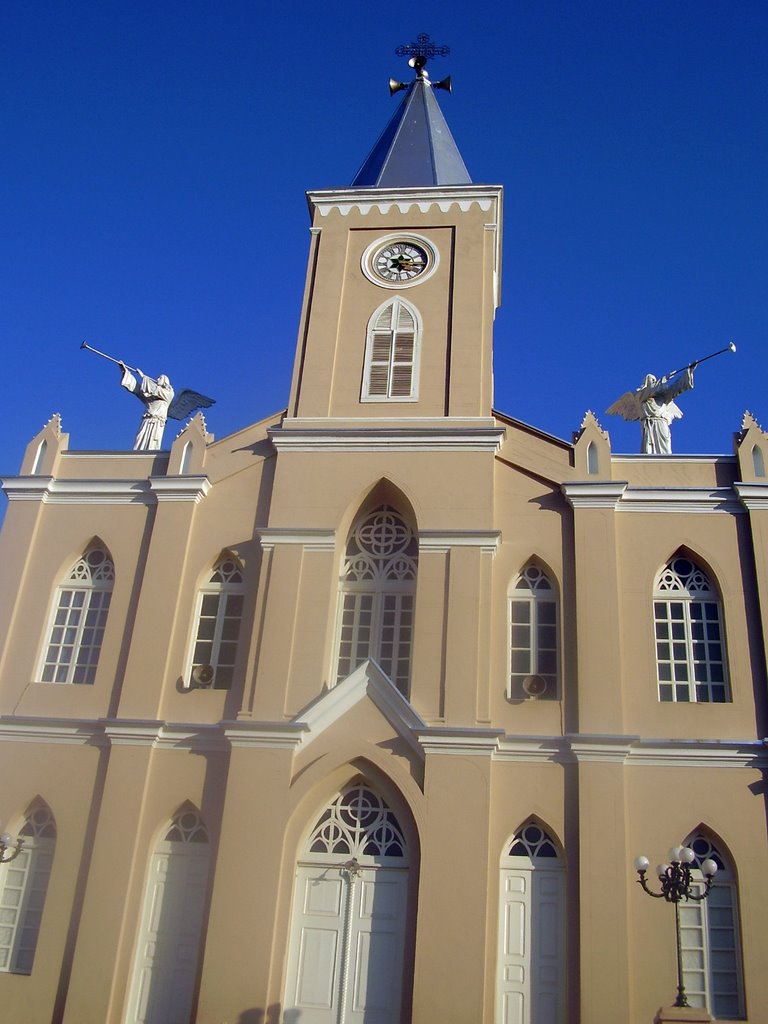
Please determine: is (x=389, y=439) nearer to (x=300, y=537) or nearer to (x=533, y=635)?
(x=300, y=537)

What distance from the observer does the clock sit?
21266 millimetres

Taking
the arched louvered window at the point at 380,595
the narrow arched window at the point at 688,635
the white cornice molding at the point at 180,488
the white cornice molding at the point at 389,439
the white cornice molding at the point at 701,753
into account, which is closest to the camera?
the white cornice molding at the point at 701,753

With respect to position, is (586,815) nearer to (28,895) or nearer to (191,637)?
(191,637)

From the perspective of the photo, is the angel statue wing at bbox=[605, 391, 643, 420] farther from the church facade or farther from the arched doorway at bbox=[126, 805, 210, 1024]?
the arched doorway at bbox=[126, 805, 210, 1024]

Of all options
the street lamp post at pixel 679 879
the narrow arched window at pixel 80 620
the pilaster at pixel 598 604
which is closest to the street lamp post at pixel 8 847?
the narrow arched window at pixel 80 620

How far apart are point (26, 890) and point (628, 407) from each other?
47.9 feet

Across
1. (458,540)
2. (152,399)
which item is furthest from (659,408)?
(152,399)

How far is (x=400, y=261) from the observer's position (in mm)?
21469

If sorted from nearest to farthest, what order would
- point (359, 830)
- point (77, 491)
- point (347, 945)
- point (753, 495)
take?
point (347, 945), point (359, 830), point (753, 495), point (77, 491)

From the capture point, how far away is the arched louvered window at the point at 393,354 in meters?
20.0

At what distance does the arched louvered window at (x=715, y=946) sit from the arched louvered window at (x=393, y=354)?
983 cm

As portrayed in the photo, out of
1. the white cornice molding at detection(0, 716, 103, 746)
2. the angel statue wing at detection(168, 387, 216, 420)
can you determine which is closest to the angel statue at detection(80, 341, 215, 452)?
the angel statue wing at detection(168, 387, 216, 420)

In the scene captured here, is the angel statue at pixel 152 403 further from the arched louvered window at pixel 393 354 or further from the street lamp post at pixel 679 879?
the street lamp post at pixel 679 879

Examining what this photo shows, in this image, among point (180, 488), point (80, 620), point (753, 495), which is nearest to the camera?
point (753, 495)
